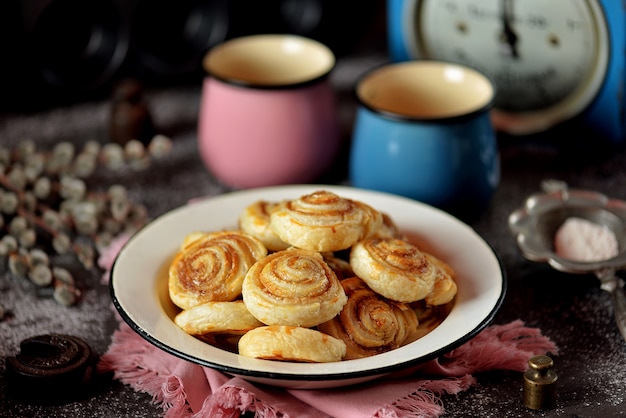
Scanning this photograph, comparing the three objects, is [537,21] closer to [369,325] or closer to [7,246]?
[369,325]

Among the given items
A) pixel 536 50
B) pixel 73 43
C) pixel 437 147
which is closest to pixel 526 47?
pixel 536 50

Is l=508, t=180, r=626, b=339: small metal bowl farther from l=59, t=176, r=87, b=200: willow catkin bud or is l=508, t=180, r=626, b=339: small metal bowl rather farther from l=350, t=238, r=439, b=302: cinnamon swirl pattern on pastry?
l=59, t=176, r=87, b=200: willow catkin bud

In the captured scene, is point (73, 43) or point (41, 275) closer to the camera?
point (41, 275)

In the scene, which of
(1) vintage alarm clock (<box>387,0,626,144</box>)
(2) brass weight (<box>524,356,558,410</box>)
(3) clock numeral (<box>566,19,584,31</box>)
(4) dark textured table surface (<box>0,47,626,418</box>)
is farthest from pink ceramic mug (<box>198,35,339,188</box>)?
(2) brass weight (<box>524,356,558,410</box>)

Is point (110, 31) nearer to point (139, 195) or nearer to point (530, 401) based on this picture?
point (139, 195)

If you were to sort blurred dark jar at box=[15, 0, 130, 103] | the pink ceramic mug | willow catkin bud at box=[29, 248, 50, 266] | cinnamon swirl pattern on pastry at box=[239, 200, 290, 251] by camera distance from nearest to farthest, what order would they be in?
cinnamon swirl pattern on pastry at box=[239, 200, 290, 251]
willow catkin bud at box=[29, 248, 50, 266]
the pink ceramic mug
blurred dark jar at box=[15, 0, 130, 103]
